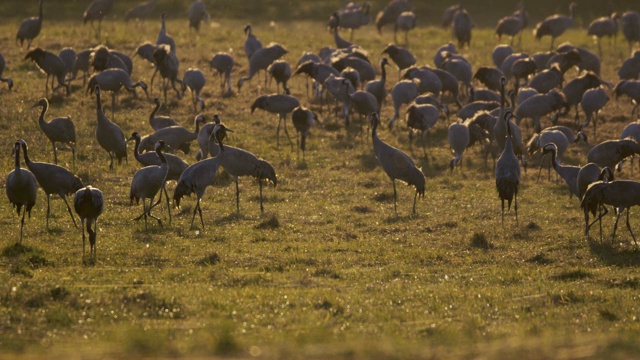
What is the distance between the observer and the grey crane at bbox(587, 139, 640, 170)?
18.8m

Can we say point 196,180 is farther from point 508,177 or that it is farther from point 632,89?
point 632,89

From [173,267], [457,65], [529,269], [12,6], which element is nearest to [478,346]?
[529,269]

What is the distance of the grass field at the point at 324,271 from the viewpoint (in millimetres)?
10148

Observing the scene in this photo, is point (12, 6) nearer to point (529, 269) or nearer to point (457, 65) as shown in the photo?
point (457, 65)

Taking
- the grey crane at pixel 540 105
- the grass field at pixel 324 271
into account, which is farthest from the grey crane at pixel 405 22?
the grass field at pixel 324 271

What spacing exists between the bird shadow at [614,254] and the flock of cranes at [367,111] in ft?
1.75

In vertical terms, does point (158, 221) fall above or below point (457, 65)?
below

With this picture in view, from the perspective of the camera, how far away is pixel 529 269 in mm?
13625

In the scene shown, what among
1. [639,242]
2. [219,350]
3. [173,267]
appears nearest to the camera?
[219,350]

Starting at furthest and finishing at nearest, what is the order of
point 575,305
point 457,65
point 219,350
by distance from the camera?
point 457,65, point 575,305, point 219,350

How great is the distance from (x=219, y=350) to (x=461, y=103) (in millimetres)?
19186

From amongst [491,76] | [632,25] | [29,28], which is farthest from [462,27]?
[29,28]

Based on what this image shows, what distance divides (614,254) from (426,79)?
1227 cm

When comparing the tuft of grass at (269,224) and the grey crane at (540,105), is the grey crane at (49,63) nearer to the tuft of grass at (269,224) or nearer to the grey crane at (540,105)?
the grey crane at (540,105)
